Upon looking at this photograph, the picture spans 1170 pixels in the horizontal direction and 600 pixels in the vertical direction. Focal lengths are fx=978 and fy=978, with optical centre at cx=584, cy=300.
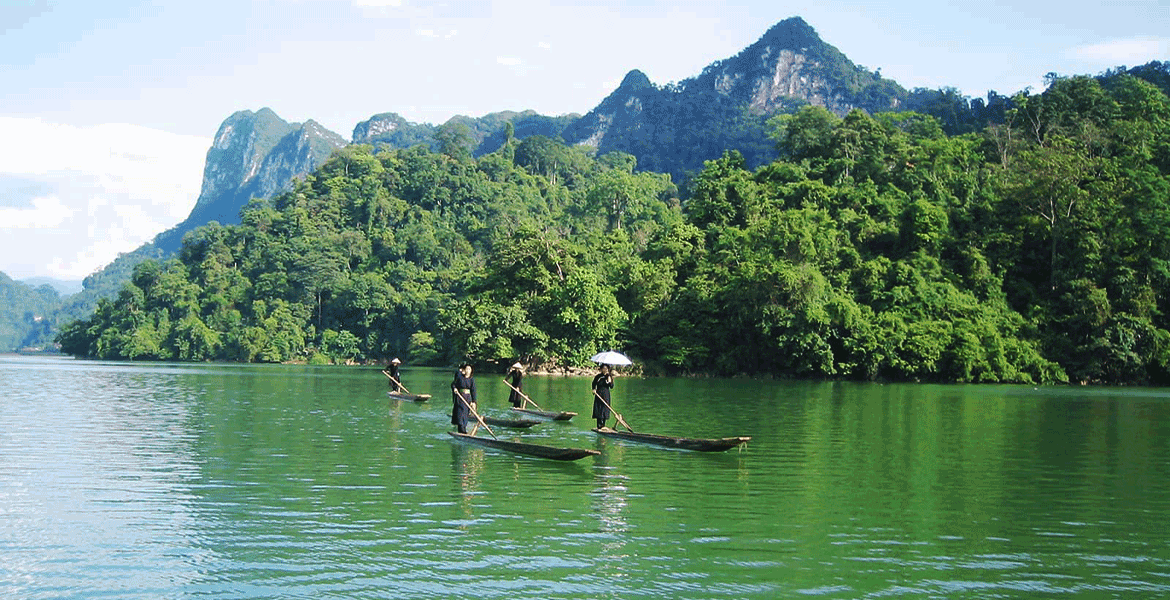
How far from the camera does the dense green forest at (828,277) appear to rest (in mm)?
A: 58094

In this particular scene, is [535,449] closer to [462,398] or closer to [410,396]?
[462,398]

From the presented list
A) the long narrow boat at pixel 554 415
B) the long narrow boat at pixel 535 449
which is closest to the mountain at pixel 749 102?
the long narrow boat at pixel 554 415

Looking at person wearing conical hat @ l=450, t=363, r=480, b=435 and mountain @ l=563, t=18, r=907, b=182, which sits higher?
mountain @ l=563, t=18, r=907, b=182

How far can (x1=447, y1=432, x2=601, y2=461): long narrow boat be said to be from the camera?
17750mm

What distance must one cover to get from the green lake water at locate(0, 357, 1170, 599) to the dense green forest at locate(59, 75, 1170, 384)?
31558 millimetres

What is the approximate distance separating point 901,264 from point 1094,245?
11.4 metres

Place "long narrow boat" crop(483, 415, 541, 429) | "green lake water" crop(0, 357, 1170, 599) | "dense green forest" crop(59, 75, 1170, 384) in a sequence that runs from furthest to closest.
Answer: "dense green forest" crop(59, 75, 1170, 384)
"long narrow boat" crop(483, 415, 541, 429)
"green lake water" crop(0, 357, 1170, 599)

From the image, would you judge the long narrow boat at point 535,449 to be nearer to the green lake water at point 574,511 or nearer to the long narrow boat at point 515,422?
the green lake water at point 574,511

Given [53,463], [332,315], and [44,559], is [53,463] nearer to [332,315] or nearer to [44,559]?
[44,559]

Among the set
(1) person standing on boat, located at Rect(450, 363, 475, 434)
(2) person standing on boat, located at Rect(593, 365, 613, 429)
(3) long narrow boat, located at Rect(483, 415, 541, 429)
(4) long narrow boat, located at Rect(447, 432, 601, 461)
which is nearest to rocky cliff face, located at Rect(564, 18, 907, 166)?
(3) long narrow boat, located at Rect(483, 415, 541, 429)

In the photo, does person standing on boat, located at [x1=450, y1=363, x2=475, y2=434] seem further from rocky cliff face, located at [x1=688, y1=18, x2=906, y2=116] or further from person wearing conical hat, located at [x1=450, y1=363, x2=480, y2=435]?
rocky cliff face, located at [x1=688, y1=18, x2=906, y2=116]

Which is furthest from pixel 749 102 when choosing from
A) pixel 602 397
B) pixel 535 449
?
pixel 535 449

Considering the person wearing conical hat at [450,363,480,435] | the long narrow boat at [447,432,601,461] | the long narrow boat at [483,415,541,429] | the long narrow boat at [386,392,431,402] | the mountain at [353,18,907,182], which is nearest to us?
the long narrow boat at [447,432,601,461]

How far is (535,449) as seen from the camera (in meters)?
18.8
